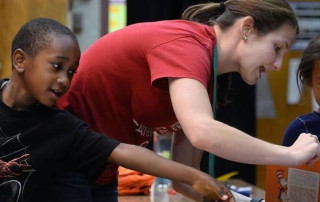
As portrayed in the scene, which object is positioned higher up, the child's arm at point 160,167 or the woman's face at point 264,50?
the woman's face at point 264,50

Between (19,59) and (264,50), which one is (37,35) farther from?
(264,50)

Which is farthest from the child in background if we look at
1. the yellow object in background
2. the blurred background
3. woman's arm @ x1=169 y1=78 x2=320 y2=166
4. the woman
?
the yellow object in background

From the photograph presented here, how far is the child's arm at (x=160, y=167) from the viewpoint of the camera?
1784 millimetres

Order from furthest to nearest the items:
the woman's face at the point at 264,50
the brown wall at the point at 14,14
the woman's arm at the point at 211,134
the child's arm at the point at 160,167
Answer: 1. the brown wall at the point at 14,14
2. the woman's face at the point at 264,50
3. the child's arm at the point at 160,167
4. the woman's arm at the point at 211,134

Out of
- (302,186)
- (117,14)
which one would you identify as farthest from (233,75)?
(302,186)

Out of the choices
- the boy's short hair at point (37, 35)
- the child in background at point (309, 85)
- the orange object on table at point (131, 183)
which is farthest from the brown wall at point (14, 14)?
the boy's short hair at point (37, 35)

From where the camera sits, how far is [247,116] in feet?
16.5

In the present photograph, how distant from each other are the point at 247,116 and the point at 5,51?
220cm

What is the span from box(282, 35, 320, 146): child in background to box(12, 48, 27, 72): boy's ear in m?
1.02

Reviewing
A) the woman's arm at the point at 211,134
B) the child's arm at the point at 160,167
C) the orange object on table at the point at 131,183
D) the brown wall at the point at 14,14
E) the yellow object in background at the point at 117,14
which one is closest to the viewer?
the woman's arm at the point at 211,134

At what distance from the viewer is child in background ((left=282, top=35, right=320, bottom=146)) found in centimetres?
239

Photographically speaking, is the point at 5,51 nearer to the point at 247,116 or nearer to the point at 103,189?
the point at 103,189

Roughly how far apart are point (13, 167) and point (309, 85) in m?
1.25

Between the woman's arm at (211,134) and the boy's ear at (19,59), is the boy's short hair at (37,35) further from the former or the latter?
the woman's arm at (211,134)
